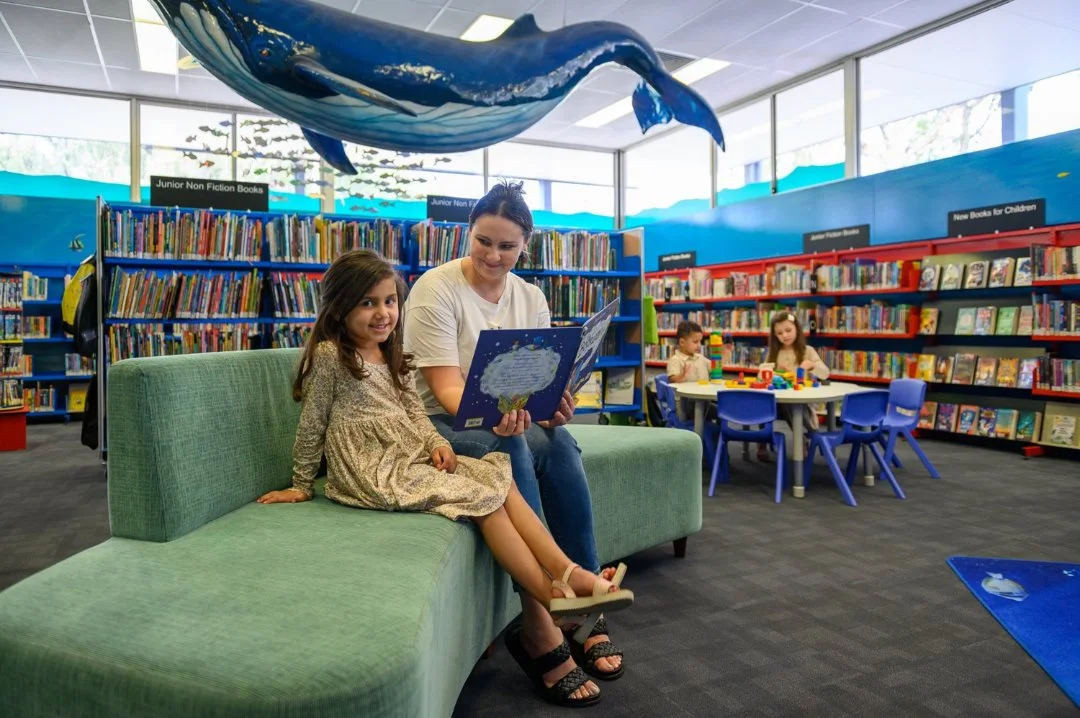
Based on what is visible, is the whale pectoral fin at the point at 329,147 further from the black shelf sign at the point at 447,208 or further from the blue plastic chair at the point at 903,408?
the blue plastic chair at the point at 903,408

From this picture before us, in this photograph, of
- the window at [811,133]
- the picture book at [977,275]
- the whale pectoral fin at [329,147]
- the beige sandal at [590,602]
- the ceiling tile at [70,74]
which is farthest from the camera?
the window at [811,133]

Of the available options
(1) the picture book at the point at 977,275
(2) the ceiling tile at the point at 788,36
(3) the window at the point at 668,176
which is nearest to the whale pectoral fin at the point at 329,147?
(2) the ceiling tile at the point at 788,36

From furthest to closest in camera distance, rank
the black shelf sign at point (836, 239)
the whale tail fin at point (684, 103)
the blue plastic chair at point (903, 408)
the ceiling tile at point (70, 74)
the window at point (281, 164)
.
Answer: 1. the window at point (281, 164)
2. the ceiling tile at point (70, 74)
3. the black shelf sign at point (836, 239)
4. the blue plastic chair at point (903, 408)
5. the whale tail fin at point (684, 103)

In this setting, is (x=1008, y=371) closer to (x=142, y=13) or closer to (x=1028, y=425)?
(x=1028, y=425)

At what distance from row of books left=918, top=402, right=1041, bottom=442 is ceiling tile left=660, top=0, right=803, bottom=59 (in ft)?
11.5

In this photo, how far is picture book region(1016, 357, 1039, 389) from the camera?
530 centimetres

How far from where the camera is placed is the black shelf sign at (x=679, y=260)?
896 cm

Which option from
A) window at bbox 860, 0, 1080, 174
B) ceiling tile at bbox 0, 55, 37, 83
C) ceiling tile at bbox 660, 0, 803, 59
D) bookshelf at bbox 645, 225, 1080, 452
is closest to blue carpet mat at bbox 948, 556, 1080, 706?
bookshelf at bbox 645, 225, 1080, 452

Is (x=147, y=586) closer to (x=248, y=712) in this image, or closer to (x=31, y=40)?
(x=248, y=712)

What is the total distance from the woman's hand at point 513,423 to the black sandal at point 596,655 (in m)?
0.54

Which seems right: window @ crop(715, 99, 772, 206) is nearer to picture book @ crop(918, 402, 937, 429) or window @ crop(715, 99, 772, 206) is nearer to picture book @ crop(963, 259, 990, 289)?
picture book @ crop(963, 259, 990, 289)

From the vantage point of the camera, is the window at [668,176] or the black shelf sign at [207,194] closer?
the black shelf sign at [207,194]

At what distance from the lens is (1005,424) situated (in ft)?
17.9

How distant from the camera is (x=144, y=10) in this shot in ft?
19.2
